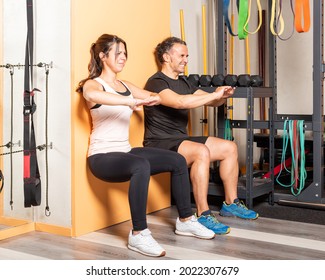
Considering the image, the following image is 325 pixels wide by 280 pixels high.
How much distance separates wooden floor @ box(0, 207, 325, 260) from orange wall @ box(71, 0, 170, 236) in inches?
5.3

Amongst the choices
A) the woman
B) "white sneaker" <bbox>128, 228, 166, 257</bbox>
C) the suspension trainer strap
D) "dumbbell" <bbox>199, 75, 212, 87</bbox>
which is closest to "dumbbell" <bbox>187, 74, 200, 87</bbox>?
"dumbbell" <bbox>199, 75, 212, 87</bbox>

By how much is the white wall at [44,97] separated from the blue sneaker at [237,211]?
1.08 metres

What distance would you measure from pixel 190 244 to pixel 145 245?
0.31 meters

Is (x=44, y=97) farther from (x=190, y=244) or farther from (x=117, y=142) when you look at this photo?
(x=190, y=244)

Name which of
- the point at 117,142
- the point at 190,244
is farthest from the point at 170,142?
the point at 190,244

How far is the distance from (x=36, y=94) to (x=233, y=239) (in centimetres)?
141

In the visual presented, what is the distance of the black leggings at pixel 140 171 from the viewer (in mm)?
2547

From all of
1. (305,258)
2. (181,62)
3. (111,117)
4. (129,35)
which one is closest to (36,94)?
(111,117)

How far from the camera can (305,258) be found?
8.00 feet

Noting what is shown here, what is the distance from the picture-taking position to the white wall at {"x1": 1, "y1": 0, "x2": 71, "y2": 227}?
111 inches

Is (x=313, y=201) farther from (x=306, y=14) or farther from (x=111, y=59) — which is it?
(x=111, y=59)

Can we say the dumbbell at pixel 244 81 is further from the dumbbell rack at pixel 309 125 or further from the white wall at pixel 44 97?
the white wall at pixel 44 97

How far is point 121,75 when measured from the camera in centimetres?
316

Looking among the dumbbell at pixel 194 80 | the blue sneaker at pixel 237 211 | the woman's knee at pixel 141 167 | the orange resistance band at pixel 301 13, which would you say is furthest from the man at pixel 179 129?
the orange resistance band at pixel 301 13
